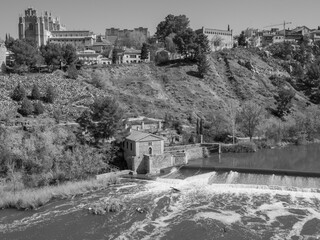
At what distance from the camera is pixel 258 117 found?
1790 inches

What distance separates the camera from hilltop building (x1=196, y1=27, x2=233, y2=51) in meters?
84.0

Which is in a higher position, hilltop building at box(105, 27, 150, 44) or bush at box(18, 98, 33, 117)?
hilltop building at box(105, 27, 150, 44)

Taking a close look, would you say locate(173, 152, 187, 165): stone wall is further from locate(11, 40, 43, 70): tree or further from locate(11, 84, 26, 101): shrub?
locate(11, 40, 43, 70): tree

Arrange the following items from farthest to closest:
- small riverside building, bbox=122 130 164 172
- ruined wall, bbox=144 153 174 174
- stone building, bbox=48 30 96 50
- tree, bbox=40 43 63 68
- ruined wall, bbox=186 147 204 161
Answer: stone building, bbox=48 30 96 50
tree, bbox=40 43 63 68
ruined wall, bbox=186 147 204 161
small riverside building, bbox=122 130 164 172
ruined wall, bbox=144 153 174 174

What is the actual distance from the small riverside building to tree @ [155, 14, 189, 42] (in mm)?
50268

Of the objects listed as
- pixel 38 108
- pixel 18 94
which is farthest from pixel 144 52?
pixel 38 108

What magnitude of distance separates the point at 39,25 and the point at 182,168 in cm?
6224

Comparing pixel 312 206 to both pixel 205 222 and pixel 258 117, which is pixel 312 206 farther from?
pixel 258 117

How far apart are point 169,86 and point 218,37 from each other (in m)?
33.0

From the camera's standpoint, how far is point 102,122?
1346 inches

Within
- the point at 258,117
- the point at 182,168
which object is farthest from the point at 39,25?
the point at 182,168

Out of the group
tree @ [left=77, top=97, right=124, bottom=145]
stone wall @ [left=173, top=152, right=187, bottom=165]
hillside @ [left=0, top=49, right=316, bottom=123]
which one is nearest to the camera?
tree @ [left=77, top=97, right=124, bottom=145]

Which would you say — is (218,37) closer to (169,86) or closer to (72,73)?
(169,86)

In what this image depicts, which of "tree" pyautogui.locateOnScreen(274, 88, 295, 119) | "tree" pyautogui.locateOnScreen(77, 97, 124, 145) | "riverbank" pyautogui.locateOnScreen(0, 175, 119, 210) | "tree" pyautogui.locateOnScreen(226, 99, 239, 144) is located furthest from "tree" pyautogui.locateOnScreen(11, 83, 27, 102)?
"tree" pyautogui.locateOnScreen(274, 88, 295, 119)
